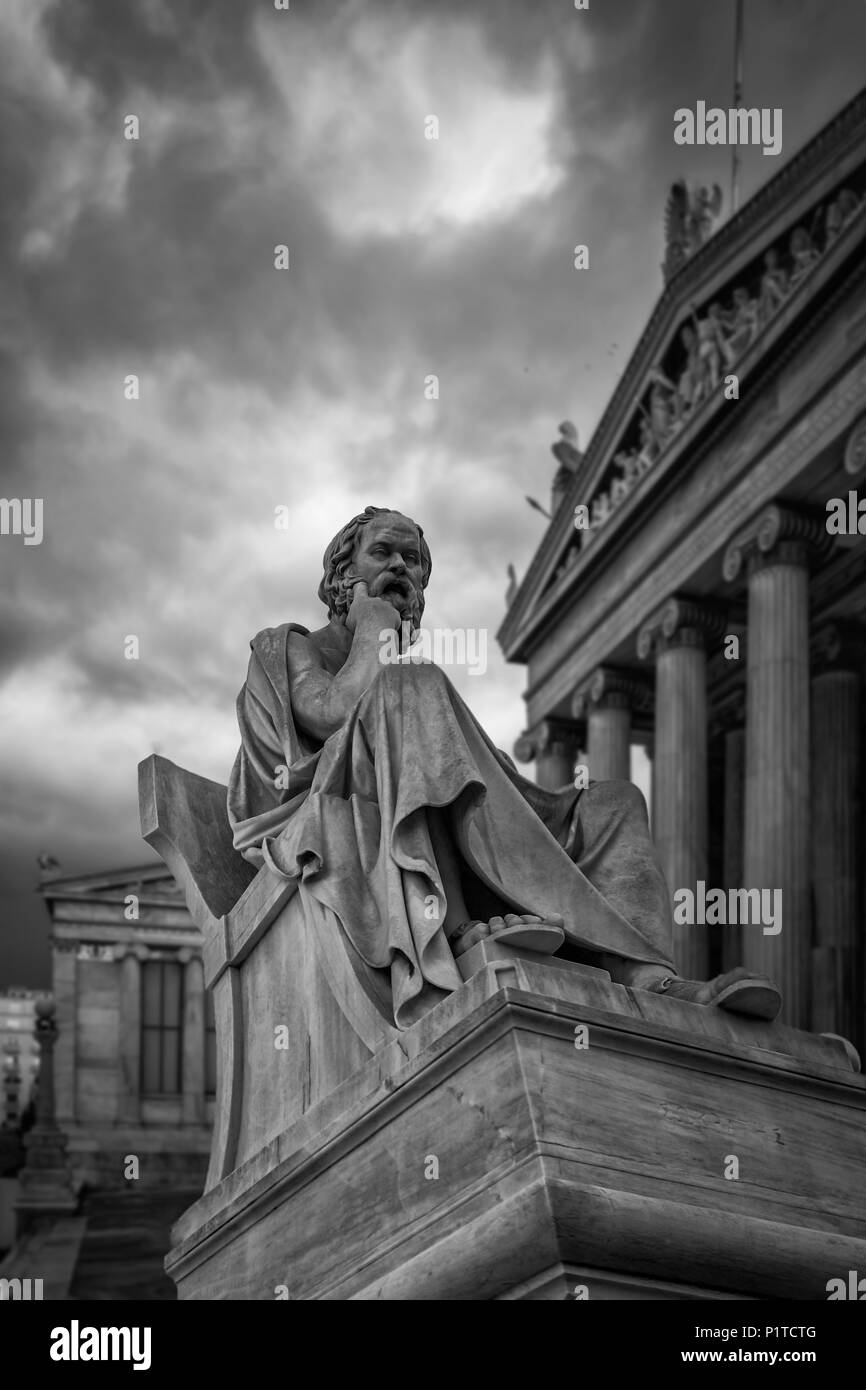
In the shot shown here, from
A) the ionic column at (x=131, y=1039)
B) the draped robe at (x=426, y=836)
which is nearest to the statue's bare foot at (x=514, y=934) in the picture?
the draped robe at (x=426, y=836)

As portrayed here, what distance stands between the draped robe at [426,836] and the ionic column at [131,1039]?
1907 inches

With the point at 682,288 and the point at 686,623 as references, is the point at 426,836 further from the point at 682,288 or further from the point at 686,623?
the point at 682,288

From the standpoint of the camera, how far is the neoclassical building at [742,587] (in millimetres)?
23734

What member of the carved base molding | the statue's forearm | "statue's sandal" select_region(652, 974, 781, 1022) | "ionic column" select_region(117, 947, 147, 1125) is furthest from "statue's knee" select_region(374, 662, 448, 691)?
"ionic column" select_region(117, 947, 147, 1125)

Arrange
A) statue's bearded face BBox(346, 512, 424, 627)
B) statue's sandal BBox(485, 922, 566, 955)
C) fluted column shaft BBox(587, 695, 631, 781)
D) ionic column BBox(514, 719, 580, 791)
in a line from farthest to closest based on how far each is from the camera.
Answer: ionic column BBox(514, 719, 580, 791) → fluted column shaft BBox(587, 695, 631, 781) → statue's bearded face BBox(346, 512, 424, 627) → statue's sandal BBox(485, 922, 566, 955)

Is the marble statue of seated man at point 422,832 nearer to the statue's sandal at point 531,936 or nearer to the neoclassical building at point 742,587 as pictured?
the statue's sandal at point 531,936

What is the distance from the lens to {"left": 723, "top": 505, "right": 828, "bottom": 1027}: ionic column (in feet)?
76.6

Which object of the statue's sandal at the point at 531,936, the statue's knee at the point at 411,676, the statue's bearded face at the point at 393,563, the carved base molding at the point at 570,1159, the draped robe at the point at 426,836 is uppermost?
the statue's bearded face at the point at 393,563

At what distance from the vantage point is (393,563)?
312 inches

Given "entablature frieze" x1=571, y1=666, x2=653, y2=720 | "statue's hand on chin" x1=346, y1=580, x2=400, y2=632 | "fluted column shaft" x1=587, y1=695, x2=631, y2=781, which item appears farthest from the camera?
"entablature frieze" x1=571, y1=666, x2=653, y2=720

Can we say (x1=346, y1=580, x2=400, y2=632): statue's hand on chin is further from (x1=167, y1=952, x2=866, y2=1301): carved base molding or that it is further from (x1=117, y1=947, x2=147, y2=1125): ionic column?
(x1=117, y1=947, x2=147, y2=1125): ionic column

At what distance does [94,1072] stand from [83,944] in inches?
140

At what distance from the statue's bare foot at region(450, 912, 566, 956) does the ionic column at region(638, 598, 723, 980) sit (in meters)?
20.0
